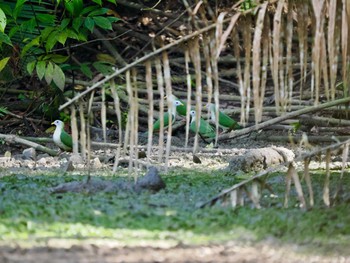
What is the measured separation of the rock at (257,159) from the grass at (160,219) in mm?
735

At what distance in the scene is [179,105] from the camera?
20.0ft

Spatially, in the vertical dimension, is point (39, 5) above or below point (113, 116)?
above

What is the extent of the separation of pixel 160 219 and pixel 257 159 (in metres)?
1.62

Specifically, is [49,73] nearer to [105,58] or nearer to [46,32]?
[46,32]

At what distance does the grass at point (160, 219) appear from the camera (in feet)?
8.93

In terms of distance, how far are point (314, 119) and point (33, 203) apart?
9.92 feet

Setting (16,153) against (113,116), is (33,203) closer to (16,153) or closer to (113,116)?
(16,153)

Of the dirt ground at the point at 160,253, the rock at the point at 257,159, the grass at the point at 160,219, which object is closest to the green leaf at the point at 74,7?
the rock at the point at 257,159

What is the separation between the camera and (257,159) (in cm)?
454

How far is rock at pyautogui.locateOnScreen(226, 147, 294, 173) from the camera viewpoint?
14.6 ft

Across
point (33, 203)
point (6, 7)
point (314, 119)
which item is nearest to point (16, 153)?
point (6, 7)

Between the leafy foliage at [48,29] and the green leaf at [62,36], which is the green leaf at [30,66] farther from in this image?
the green leaf at [62,36]

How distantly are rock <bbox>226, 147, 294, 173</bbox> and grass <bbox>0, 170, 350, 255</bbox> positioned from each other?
735 millimetres

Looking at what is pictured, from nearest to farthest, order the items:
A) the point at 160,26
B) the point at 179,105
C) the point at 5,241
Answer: the point at 5,241, the point at 179,105, the point at 160,26
